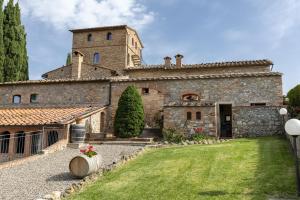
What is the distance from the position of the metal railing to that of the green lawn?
6.34 m

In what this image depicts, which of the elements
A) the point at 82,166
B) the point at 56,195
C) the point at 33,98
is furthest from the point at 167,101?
the point at 56,195

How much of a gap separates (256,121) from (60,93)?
13.5 meters

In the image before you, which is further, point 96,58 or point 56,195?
point 96,58

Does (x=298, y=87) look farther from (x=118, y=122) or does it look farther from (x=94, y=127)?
(x=94, y=127)

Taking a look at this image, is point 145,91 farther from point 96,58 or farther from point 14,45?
point 14,45

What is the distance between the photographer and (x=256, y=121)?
53.0ft

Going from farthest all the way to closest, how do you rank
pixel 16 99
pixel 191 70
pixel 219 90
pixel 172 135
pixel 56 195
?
pixel 191 70
pixel 16 99
pixel 219 90
pixel 172 135
pixel 56 195

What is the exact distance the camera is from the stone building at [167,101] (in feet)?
52.5

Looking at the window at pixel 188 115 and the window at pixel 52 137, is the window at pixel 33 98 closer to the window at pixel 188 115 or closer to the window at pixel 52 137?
the window at pixel 52 137

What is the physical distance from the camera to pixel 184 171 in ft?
29.2

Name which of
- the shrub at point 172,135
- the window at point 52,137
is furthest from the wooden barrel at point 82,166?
the shrub at point 172,135

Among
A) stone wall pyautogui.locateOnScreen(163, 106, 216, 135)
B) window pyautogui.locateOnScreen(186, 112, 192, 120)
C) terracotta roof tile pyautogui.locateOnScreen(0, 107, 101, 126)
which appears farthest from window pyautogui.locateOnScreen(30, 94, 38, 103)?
window pyautogui.locateOnScreen(186, 112, 192, 120)

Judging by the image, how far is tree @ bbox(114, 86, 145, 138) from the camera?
16159 millimetres

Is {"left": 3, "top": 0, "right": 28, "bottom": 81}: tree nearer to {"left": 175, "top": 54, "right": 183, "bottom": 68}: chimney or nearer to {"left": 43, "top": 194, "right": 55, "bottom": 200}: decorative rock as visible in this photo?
{"left": 175, "top": 54, "right": 183, "bottom": 68}: chimney
